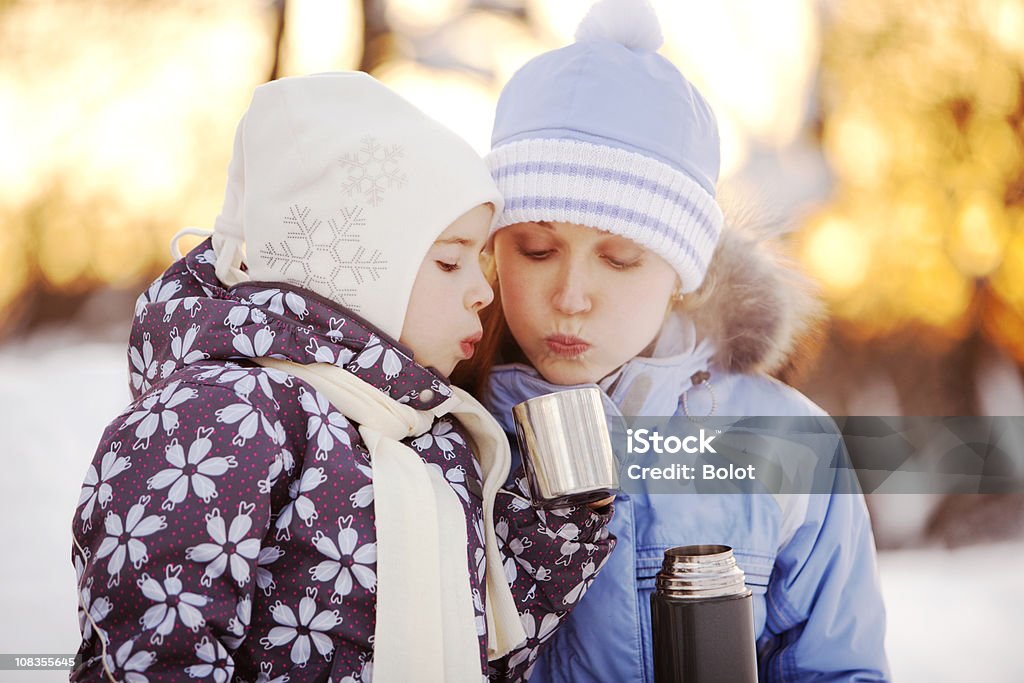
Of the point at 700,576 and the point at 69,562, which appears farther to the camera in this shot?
the point at 69,562

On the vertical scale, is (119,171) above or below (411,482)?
above

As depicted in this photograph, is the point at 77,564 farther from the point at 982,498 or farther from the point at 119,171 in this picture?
the point at 982,498

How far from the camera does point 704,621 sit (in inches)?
36.8

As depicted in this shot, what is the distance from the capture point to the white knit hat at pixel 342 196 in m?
0.95

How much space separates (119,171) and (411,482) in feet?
3.10

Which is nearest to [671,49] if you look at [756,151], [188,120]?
[756,151]

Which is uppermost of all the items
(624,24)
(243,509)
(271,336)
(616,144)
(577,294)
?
(624,24)

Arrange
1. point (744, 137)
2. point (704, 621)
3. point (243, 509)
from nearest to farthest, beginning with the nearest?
1. point (243, 509)
2. point (704, 621)
3. point (744, 137)

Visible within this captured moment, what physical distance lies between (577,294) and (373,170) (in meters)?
0.30

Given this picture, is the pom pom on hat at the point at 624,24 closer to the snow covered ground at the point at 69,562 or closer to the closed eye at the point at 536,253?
the closed eye at the point at 536,253

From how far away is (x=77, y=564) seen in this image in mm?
877

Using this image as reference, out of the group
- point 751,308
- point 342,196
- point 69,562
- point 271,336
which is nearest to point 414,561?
point 271,336

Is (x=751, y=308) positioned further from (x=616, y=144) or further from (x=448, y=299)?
(x=448, y=299)

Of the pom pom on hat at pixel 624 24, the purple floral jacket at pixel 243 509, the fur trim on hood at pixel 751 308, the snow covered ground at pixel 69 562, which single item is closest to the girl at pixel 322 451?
the purple floral jacket at pixel 243 509
